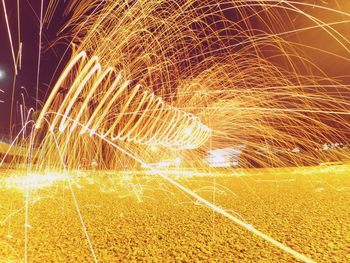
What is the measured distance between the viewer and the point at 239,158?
23.4m

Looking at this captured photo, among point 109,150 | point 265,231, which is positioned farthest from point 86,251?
point 109,150

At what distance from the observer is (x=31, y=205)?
19.7 feet

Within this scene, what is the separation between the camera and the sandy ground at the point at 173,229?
316 centimetres

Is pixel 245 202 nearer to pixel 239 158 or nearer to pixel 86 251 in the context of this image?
pixel 86 251

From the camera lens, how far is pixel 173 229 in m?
4.15

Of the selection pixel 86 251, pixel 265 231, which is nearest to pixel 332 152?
pixel 265 231

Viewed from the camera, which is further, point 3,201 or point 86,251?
point 3,201

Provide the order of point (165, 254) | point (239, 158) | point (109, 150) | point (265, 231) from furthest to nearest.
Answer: point (239, 158)
point (109, 150)
point (265, 231)
point (165, 254)

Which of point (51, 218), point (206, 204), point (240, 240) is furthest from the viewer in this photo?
point (206, 204)

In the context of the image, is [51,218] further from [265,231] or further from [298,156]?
[298,156]

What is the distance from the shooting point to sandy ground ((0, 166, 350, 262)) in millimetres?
3162

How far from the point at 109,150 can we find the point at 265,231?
1387 centimetres

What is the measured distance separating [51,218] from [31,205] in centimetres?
142

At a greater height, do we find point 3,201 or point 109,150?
point 109,150
